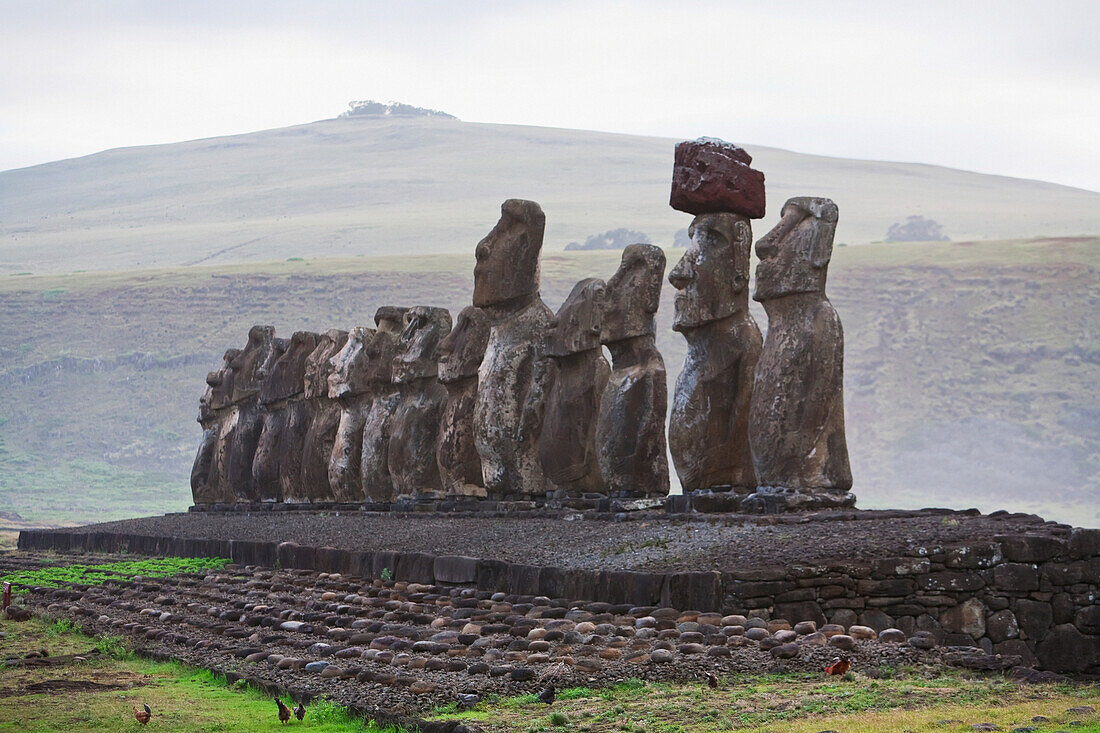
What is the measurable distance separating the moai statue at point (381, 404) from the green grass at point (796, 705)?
12521mm

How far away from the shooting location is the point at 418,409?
63.6 ft

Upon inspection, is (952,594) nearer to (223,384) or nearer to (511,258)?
(511,258)

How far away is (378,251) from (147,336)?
848 inches

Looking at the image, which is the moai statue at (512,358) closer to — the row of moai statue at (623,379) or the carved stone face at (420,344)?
the row of moai statue at (623,379)

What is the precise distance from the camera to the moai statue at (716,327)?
14.1m

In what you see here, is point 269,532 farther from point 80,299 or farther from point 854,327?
point 80,299

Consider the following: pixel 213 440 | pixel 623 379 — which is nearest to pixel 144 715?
pixel 623 379

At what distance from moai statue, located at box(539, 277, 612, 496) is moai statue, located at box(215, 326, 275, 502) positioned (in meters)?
9.87

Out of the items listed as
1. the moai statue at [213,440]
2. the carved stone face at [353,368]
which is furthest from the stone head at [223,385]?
the carved stone face at [353,368]

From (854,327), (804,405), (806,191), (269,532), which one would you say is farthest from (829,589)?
(806,191)

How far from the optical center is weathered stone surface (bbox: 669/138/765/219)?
14406mm

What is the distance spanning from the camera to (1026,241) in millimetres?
68062

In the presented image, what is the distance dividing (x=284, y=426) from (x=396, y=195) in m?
85.8

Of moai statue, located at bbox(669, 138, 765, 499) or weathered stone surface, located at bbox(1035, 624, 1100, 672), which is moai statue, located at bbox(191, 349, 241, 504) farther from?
weathered stone surface, located at bbox(1035, 624, 1100, 672)
